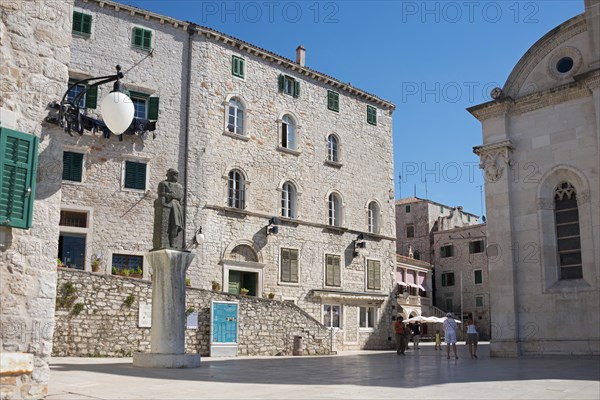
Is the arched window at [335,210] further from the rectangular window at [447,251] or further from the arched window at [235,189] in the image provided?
the rectangular window at [447,251]

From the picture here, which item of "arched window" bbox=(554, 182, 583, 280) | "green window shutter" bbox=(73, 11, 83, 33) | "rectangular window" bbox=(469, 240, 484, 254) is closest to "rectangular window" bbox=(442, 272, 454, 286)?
"rectangular window" bbox=(469, 240, 484, 254)

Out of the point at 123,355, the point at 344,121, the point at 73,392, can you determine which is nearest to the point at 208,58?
the point at 344,121

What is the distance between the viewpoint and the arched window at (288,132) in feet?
105

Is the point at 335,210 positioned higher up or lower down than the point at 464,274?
higher up

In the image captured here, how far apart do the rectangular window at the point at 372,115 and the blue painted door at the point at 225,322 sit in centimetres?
1717

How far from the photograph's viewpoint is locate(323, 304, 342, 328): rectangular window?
31672 mm

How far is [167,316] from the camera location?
14164mm

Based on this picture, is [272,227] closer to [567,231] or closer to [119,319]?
[119,319]

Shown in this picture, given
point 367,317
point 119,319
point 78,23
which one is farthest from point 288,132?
point 119,319

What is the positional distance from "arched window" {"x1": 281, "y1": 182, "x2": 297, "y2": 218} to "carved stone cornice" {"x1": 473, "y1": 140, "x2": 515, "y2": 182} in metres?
12.9

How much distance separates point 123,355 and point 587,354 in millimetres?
13767

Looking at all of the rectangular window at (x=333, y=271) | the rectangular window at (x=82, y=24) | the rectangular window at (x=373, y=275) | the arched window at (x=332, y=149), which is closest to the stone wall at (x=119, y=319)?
the rectangular window at (x=333, y=271)

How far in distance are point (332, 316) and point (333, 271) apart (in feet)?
7.50

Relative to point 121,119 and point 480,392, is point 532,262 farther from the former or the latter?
point 121,119
